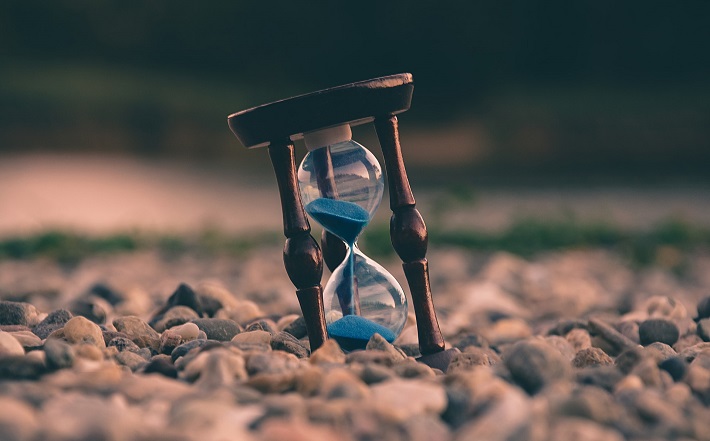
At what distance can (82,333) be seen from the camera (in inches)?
89.3

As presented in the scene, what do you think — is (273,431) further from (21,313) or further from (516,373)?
(21,313)

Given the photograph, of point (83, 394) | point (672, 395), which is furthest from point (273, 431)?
point (672, 395)

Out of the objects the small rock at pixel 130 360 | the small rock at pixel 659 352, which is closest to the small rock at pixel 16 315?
the small rock at pixel 130 360

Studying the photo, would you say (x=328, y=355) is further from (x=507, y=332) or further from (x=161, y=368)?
(x=507, y=332)

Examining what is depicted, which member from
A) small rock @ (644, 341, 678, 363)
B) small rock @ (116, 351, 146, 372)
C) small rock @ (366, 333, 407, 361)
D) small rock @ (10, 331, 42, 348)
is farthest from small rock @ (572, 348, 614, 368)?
small rock @ (10, 331, 42, 348)

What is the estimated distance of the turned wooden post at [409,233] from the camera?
232 cm

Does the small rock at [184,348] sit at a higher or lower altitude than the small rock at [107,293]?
higher

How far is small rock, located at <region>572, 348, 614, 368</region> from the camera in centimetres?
225

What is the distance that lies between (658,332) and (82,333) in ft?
5.61

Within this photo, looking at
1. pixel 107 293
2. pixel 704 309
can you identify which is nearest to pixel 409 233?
pixel 704 309

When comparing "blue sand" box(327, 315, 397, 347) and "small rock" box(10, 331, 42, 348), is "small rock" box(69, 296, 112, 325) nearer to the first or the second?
"small rock" box(10, 331, 42, 348)

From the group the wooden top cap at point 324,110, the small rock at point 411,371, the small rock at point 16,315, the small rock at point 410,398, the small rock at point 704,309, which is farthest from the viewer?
the small rock at point 704,309

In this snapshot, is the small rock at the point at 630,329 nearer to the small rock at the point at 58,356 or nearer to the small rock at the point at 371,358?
the small rock at the point at 371,358

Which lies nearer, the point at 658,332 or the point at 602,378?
the point at 602,378
